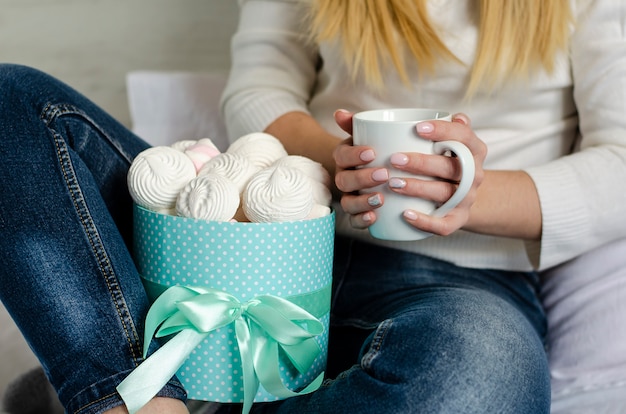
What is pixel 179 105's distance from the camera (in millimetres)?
1409

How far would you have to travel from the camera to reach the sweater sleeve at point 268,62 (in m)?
1.12

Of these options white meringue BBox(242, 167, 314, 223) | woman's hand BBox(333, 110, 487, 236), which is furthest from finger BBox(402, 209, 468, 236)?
white meringue BBox(242, 167, 314, 223)

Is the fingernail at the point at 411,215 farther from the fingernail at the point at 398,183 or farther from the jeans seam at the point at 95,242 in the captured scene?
the jeans seam at the point at 95,242

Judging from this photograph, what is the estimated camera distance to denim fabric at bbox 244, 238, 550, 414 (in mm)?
691

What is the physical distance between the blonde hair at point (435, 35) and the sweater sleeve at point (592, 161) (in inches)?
1.5

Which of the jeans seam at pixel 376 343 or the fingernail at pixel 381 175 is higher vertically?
the fingernail at pixel 381 175

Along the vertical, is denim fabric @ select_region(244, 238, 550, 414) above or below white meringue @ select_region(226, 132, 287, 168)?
below

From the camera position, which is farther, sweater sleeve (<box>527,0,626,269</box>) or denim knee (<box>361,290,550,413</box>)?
sweater sleeve (<box>527,0,626,269</box>)

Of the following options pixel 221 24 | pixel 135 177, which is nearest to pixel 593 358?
pixel 135 177

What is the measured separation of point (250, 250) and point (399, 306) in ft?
0.81

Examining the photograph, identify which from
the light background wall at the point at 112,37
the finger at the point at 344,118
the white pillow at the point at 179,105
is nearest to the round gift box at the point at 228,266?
the finger at the point at 344,118

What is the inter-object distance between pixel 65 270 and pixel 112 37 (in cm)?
113

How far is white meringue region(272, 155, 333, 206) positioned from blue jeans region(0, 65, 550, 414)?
151 mm

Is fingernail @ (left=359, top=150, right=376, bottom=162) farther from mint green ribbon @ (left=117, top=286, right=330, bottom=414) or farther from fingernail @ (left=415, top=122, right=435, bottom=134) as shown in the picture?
mint green ribbon @ (left=117, top=286, right=330, bottom=414)
